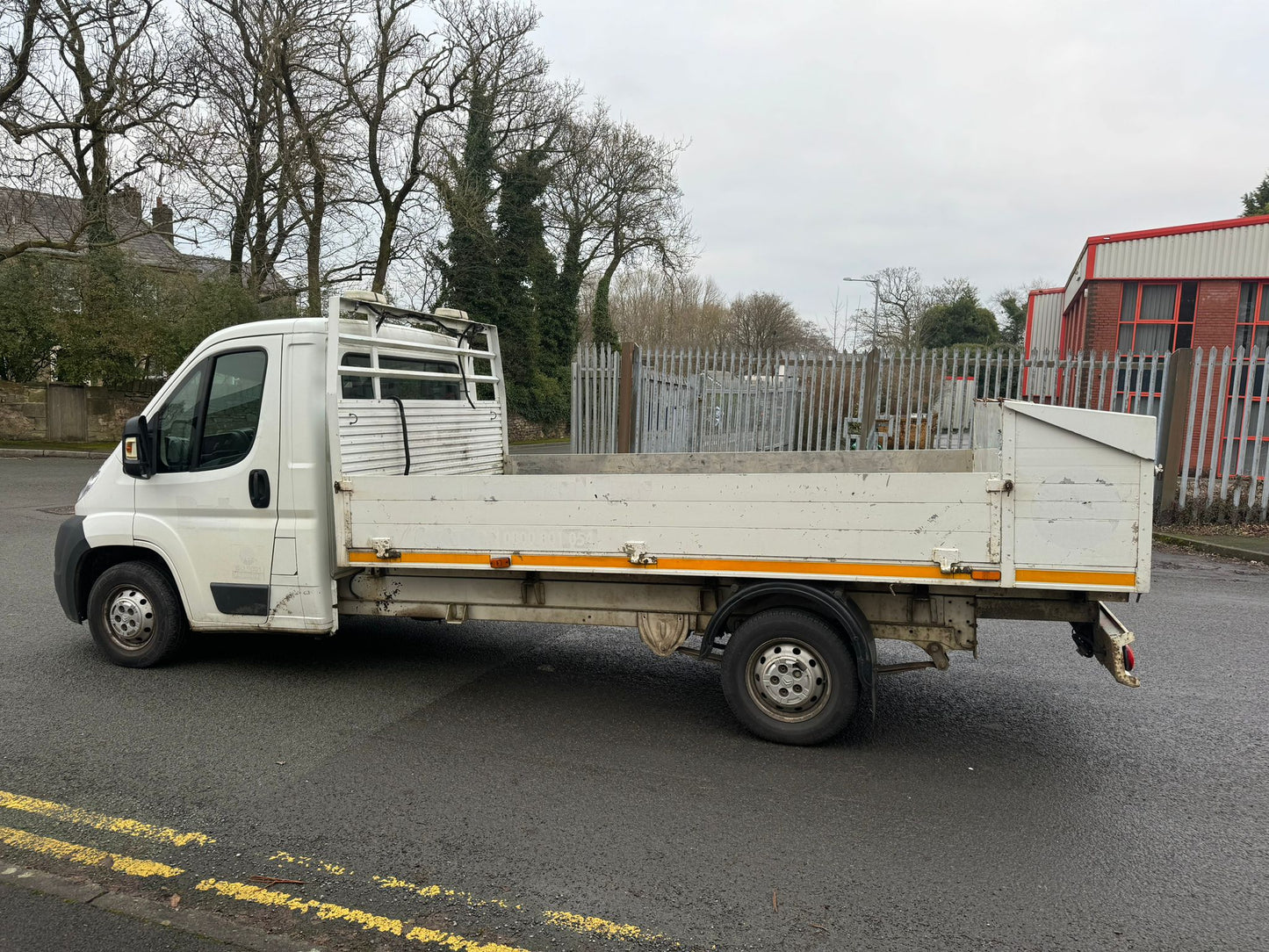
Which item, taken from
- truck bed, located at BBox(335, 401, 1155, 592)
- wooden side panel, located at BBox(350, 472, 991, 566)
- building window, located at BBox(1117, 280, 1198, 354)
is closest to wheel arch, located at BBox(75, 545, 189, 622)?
truck bed, located at BBox(335, 401, 1155, 592)

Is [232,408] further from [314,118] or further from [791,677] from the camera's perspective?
[314,118]

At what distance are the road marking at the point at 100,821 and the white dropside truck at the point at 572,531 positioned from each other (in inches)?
64.4

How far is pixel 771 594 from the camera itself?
448cm

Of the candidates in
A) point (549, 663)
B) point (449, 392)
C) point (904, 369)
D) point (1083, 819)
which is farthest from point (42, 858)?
point (904, 369)

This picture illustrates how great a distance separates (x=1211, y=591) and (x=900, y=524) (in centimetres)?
618

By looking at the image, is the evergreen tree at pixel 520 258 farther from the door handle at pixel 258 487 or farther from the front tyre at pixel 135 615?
the door handle at pixel 258 487

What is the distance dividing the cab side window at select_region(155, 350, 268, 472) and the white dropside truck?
1 cm

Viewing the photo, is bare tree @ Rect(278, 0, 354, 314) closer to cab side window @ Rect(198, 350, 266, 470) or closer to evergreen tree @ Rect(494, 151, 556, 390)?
evergreen tree @ Rect(494, 151, 556, 390)

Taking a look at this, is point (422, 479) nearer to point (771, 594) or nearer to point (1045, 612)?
point (771, 594)

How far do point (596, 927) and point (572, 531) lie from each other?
208 cm

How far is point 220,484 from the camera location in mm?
5363

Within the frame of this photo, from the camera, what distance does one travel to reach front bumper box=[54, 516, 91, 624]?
5656mm

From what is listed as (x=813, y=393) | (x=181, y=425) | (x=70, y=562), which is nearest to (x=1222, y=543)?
(x=813, y=393)

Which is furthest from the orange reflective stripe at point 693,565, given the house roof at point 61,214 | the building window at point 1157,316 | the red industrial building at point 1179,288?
the house roof at point 61,214
